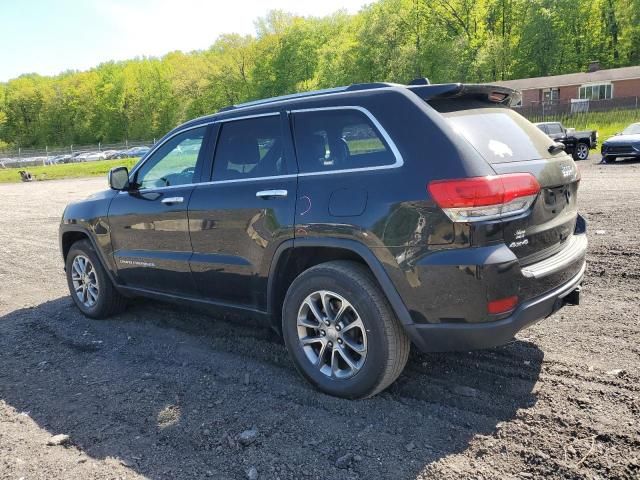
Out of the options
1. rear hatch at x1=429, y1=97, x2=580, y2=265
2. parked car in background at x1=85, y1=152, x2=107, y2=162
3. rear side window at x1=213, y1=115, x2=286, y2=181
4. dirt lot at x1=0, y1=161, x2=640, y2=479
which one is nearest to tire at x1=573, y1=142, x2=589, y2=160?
dirt lot at x1=0, y1=161, x2=640, y2=479

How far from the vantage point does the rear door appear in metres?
3.06

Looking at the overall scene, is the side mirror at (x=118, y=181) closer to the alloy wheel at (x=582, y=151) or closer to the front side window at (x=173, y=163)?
the front side window at (x=173, y=163)

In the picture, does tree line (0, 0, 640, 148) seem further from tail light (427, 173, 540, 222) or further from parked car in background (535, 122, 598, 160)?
tail light (427, 173, 540, 222)

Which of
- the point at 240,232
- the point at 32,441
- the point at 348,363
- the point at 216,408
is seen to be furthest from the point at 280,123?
the point at 32,441

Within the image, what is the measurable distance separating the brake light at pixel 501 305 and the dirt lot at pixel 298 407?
67 cm

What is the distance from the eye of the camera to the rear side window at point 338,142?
3301mm

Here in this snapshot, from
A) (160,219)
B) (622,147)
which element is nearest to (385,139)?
(160,219)

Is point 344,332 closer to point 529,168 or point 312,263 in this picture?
point 312,263

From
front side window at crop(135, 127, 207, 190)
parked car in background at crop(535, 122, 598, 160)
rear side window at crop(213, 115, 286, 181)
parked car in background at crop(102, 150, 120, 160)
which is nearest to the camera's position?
rear side window at crop(213, 115, 286, 181)

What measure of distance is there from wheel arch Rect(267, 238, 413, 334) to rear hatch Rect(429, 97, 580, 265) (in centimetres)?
72

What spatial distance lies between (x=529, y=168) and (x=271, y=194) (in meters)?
1.65

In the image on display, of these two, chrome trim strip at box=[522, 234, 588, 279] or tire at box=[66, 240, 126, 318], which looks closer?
chrome trim strip at box=[522, 234, 588, 279]

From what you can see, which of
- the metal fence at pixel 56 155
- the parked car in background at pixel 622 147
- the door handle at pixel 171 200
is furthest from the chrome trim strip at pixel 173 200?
the metal fence at pixel 56 155

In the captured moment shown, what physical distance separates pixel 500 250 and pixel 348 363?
119 cm
